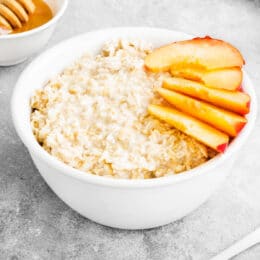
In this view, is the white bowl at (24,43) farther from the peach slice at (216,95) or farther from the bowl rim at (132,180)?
the peach slice at (216,95)

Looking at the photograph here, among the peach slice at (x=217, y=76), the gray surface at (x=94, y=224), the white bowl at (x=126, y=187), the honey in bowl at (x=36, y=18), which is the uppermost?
the peach slice at (x=217, y=76)

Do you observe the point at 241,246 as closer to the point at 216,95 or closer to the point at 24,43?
the point at 216,95

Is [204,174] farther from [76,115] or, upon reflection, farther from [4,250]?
[4,250]

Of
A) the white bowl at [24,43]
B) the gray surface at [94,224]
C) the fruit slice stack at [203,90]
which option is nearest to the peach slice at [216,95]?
the fruit slice stack at [203,90]

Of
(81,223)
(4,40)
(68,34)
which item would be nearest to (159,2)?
(68,34)

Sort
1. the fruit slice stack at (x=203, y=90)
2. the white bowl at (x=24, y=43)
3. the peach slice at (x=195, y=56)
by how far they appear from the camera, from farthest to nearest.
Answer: the white bowl at (x=24, y=43), the peach slice at (x=195, y=56), the fruit slice stack at (x=203, y=90)

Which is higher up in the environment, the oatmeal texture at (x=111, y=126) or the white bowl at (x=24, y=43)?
the oatmeal texture at (x=111, y=126)

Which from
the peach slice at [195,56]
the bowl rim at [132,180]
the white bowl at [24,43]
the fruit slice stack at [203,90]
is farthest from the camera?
the white bowl at [24,43]

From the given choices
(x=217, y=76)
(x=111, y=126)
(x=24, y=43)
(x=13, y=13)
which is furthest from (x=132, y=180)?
(x=13, y=13)
